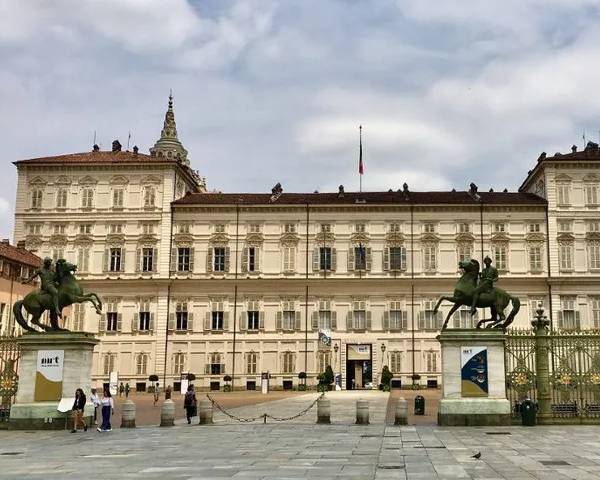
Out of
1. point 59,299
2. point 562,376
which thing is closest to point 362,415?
point 562,376

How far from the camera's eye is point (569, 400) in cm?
2584

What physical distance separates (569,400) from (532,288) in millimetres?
36510

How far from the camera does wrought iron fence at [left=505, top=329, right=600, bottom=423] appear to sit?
25188mm

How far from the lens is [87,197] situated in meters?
62.9


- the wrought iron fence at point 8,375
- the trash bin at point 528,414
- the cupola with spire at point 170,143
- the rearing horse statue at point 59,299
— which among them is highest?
the cupola with spire at point 170,143

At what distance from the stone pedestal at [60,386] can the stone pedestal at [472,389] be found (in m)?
12.5

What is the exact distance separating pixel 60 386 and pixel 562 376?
17511 mm

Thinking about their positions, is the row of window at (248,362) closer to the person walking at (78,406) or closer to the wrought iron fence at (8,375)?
the wrought iron fence at (8,375)

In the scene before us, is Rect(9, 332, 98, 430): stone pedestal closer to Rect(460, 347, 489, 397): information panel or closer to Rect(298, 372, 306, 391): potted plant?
Rect(460, 347, 489, 397): information panel

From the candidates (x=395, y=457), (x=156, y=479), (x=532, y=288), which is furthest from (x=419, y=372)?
(x=156, y=479)

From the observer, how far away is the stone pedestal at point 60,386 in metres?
25.0

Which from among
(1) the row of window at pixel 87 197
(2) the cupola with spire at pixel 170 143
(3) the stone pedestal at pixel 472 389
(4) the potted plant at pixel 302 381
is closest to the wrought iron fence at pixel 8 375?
(3) the stone pedestal at pixel 472 389

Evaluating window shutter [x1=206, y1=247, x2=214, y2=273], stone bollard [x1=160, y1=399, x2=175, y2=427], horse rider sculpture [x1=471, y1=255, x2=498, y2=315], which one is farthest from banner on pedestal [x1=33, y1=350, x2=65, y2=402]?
window shutter [x1=206, y1=247, x2=214, y2=273]

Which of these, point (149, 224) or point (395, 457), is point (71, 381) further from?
point (149, 224)
